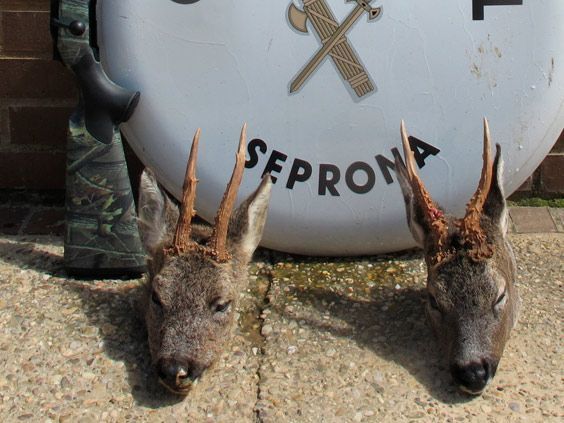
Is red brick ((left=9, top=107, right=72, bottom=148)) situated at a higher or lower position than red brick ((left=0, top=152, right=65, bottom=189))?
higher

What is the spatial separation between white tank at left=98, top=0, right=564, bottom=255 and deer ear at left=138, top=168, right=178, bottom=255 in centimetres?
28

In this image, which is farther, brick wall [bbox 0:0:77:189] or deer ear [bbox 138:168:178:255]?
brick wall [bbox 0:0:77:189]

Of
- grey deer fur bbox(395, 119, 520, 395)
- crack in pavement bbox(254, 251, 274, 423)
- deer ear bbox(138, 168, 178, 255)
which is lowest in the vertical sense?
crack in pavement bbox(254, 251, 274, 423)

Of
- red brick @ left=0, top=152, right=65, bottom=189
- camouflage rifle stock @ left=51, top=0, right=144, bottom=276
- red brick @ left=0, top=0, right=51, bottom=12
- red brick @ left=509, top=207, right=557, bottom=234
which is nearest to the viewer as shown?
camouflage rifle stock @ left=51, top=0, right=144, bottom=276

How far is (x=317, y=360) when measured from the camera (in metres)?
3.04

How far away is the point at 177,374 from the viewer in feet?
9.11

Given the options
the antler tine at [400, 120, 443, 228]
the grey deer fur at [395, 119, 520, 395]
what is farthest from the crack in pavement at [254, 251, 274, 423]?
the antler tine at [400, 120, 443, 228]

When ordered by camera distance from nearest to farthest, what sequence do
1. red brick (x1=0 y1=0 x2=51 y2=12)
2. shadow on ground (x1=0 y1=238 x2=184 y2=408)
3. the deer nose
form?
1. the deer nose
2. shadow on ground (x1=0 y1=238 x2=184 y2=408)
3. red brick (x1=0 y1=0 x2=51 y2=12)

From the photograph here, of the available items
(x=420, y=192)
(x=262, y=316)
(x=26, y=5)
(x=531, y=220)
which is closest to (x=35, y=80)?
(x=26, y=5)

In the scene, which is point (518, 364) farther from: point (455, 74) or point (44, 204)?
point (44, 204)

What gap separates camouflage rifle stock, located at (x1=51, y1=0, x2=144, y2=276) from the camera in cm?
321

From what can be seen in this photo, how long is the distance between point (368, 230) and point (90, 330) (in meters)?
1.05

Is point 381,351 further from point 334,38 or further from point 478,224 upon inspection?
point 334,38

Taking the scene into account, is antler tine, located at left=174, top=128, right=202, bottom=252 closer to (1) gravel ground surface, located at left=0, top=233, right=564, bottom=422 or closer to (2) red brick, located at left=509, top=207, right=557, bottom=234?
(1) gravel ground surface, located at left=0, top=233, right=564, bottom=422
